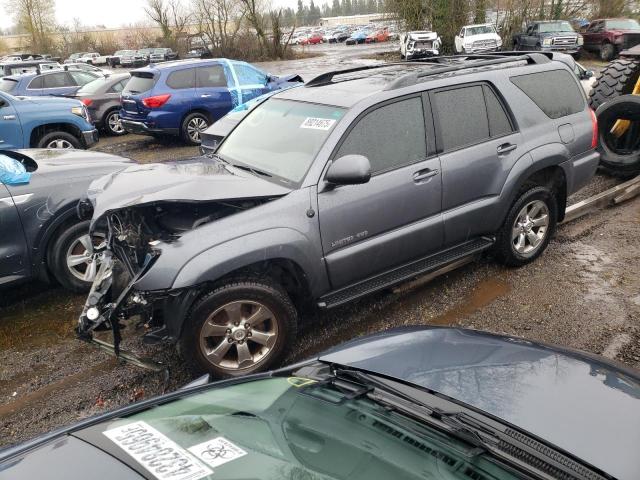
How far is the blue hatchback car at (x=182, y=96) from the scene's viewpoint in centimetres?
1059

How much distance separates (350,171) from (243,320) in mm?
1183

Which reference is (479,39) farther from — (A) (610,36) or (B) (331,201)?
(B) (331,201)

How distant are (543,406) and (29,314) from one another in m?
4.36

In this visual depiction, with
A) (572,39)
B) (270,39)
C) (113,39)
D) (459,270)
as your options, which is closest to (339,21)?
(113,39)

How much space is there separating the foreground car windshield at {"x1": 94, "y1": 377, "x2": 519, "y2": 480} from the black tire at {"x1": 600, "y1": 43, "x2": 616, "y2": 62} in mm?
26212

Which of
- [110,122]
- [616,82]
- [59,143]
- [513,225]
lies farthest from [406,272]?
[110,122]

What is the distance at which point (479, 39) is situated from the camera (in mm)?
25656

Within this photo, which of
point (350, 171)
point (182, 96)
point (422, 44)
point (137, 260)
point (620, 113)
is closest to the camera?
point (350, 171)

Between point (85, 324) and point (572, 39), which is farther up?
point (572, 39)

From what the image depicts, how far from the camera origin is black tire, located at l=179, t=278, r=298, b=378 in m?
3.24

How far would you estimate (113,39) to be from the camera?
197 ft

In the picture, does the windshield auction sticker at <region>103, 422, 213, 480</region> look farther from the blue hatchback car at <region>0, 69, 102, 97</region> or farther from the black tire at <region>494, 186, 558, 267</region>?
the blue hatchback car at <region>0, 69, 102, 97</region>

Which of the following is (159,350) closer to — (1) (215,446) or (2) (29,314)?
(2) (29,314)

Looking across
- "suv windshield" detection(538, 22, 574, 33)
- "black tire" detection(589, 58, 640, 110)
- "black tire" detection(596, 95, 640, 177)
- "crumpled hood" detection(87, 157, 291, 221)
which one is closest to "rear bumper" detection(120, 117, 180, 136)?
"crumpled hood" detection(87, 157, 291, 221)
